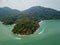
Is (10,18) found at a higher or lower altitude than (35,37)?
higher

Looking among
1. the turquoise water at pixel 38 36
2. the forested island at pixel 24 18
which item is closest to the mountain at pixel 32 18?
the forested island at pixel 24 18

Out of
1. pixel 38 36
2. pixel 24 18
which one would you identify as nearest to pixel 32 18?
pixel 24 18

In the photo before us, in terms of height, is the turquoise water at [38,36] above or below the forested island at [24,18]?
below

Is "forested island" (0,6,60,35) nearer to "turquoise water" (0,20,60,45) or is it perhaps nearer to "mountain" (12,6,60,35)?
"mountain" (12,6,60,35)

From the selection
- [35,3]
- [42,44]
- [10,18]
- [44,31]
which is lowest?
[42,44]

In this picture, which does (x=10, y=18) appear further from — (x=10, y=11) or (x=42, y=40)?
(x=42, y=40)

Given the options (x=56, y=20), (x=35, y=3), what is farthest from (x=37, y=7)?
(x=56, y=20)

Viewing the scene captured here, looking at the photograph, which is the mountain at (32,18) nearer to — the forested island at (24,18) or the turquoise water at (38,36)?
the forested island at (24,18)
